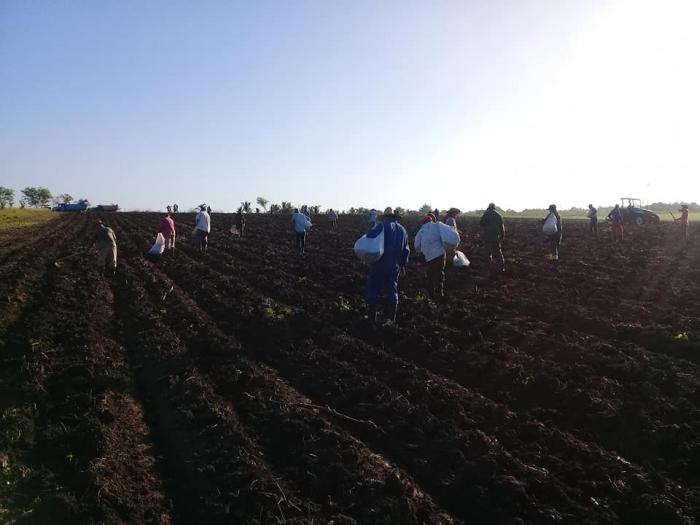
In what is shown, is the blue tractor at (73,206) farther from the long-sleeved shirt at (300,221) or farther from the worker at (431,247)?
the worker at (431,247)

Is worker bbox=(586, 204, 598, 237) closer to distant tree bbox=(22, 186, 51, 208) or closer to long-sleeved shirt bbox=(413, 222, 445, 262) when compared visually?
long-sleeved shirt bbox=(413, 222, 445, 262)

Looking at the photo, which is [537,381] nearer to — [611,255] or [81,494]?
[81,494]

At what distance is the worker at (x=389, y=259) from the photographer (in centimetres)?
926

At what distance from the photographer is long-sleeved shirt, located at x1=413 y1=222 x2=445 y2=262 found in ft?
35.8

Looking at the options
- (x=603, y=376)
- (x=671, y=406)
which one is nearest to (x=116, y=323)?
(x=603, y=376)

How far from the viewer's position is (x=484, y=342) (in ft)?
28.0

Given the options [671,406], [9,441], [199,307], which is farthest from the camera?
[199,307]

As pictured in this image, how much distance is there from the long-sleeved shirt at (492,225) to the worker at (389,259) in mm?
5012

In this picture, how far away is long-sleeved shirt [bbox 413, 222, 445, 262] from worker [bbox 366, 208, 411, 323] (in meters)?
1.57

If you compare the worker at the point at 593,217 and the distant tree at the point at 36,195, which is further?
the distant tree at the point at 36,195

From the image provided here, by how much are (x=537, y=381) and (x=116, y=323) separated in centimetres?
692

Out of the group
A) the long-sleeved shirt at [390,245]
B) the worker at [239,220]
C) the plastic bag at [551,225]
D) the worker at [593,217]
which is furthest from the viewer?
the worker at [239,220]

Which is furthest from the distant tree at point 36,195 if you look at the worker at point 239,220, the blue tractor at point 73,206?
the worker at point 239,220

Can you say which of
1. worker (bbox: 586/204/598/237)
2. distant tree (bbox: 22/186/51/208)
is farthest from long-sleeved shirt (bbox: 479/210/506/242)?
distant tree (bbox: 22/186/51/208)
